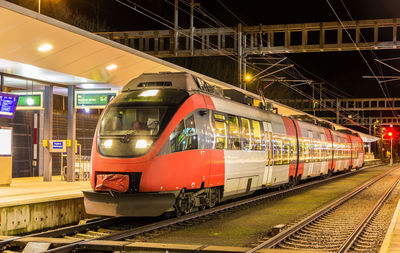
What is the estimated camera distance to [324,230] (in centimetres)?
1185

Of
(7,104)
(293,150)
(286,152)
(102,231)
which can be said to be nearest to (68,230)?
(102,231)

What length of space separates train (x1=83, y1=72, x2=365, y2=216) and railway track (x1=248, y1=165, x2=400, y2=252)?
2580 mm

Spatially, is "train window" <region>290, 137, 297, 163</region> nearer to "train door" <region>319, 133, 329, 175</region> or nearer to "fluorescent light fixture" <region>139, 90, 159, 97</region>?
"train door" <region>319, 133, 329, 175</region>

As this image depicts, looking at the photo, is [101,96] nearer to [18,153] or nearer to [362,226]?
[18,153]

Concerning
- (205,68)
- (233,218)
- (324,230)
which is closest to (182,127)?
(233,218)

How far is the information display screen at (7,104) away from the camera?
15716mm

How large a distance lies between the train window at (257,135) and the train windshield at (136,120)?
15.5 feet

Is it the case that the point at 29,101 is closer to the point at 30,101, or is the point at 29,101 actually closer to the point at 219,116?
the point at 30,101

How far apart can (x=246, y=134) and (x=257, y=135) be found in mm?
1250

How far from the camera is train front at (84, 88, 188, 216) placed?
37.0 ft

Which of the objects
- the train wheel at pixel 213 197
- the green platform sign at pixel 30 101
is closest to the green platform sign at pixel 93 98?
the green platform sign at pixel 30 101

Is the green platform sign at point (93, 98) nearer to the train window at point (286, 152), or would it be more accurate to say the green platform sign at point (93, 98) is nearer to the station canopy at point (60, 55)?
the station canopy at point (60, 55)

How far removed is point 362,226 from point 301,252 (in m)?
4.36

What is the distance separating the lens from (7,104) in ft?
52.1
